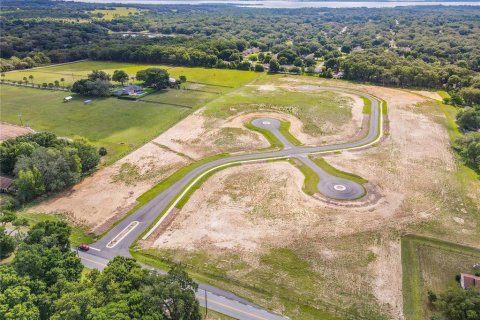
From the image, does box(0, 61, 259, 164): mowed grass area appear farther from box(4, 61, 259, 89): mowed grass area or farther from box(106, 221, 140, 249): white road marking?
box(106, 221, 140, 249): white road marking

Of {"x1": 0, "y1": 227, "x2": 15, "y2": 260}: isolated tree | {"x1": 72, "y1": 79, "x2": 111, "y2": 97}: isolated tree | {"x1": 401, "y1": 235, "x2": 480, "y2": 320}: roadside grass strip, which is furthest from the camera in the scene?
{"x1": 72, "y1": 79, "x2": 111, "y2": 97}: isolated tree

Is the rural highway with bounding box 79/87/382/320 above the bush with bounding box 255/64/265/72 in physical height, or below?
below

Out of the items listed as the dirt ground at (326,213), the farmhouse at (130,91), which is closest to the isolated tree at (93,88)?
the farmhouse at (130,91)

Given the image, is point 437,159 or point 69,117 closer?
point 437,159

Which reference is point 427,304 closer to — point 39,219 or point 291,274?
point 291,274

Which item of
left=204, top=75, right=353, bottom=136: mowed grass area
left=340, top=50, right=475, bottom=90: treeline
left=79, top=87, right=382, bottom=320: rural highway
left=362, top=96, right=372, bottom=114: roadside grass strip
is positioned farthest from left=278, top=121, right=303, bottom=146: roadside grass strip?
left=340, top=50, right=475, bottom=90: treeline

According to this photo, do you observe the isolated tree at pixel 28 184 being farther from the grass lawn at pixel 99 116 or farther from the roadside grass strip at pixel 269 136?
Result: the roadside grass strip at pixel 269 136

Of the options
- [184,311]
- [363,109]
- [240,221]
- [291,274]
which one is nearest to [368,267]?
[291,274]
